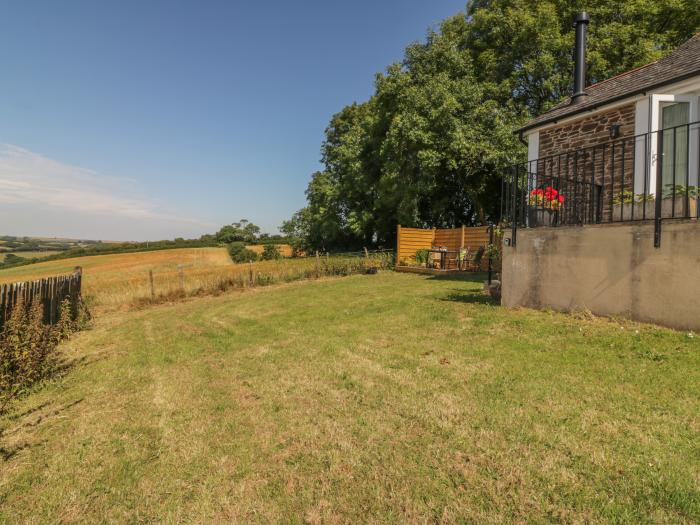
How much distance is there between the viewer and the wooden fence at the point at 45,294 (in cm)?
673

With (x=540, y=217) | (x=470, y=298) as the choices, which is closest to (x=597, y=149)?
(x=540, y=217)

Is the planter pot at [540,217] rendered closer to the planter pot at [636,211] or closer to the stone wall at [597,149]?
the planter pot at [636,211]

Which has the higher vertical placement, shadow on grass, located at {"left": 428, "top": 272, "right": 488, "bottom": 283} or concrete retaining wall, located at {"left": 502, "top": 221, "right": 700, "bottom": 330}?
concrete retaining wall, located at {"left": 502, "top": 221, "right": 700, "bottom": 330}

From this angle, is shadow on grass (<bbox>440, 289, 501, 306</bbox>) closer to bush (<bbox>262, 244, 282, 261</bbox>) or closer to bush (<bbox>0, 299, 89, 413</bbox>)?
bush (<bbox>0, 299, 89, 413</bbox>)

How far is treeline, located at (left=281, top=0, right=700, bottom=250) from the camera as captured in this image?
649 inches

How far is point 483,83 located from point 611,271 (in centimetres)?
1680

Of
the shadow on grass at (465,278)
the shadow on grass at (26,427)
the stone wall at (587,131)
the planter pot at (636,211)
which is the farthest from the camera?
the shadow on grass at (465,278)

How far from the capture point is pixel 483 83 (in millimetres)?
18828

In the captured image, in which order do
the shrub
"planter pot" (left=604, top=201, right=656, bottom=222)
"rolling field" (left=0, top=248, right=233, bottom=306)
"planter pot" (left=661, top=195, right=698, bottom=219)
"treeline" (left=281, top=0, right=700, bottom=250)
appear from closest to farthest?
1. "planter pot" (left=661, top=195, right=698, bottom=219)
2. "planter pot" (left=604, top=201, right=656, bottom=222)
3. "rolling field" (left=0, top=248, right=233, bottom=306)
4. "treeline" (left=281, top=0, right=700, bottom=250)
5. the shrub

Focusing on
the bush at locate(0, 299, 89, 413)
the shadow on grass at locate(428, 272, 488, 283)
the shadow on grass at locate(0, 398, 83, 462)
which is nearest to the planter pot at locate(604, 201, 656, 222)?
the shadow on grass at locate(428, 272, 488, 283)

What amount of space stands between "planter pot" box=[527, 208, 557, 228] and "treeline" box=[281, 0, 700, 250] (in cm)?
1017

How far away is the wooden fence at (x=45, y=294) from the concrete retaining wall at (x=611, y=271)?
29.7 feet

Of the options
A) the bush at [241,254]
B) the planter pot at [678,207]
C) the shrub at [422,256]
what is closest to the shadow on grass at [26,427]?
the planter pot at [678,207]

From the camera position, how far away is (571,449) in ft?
8.29
